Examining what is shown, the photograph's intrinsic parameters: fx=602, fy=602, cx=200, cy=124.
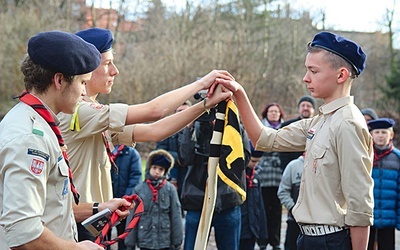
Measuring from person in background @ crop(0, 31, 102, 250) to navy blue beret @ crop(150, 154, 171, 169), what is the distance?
173 inches

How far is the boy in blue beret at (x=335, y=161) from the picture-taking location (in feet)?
11.9

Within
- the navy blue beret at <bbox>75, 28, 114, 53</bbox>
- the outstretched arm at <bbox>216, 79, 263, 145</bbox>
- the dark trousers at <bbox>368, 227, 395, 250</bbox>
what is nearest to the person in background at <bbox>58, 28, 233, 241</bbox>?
the navy blue beret at <bbox>75, 28, 114, 53</bbox>

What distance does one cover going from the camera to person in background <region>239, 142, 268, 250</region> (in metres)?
7.92

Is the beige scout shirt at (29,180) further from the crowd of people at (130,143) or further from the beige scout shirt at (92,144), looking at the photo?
the beige scout shirt at (92,144)

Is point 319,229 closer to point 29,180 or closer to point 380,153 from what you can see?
point 29,180

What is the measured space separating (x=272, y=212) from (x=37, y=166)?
23.1 ft

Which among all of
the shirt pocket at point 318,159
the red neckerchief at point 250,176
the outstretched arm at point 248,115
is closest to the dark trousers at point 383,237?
the red neckerchief at point 250,176

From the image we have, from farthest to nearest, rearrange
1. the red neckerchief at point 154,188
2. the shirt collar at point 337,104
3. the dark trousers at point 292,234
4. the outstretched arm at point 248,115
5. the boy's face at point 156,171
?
the dark trousers at point 292,234 < the boy's face at point 156,171 < the red neckerchief at point 154,188 < the outstretched arm at point 248,115 < the shirt collar at point 337,104

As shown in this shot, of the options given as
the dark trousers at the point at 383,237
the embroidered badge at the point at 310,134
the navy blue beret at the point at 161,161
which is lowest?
the dark trousers at the point at 383,237

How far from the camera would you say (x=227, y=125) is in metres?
4.21

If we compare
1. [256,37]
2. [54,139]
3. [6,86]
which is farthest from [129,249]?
[256,37]

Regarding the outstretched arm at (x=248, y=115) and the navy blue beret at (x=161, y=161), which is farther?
the navy blue beret at (x=161, y=161)

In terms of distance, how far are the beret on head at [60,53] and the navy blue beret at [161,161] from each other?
4553 millimetres

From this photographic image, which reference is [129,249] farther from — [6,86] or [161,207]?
[6,86]
